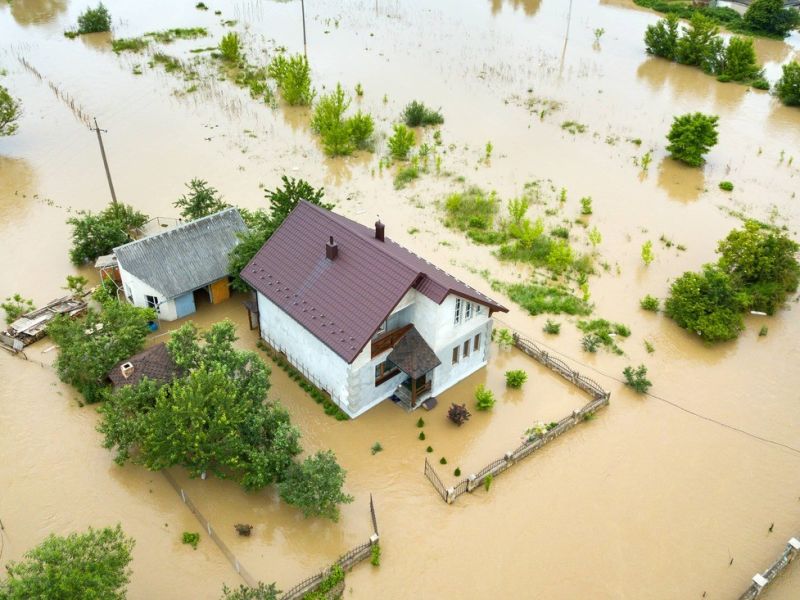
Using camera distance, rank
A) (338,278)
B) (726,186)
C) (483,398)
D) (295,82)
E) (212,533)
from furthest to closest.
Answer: (295,82) < (726,186) < (483,398) < (338,278) < (212,533)

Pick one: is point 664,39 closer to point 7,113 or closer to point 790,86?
point 790,86

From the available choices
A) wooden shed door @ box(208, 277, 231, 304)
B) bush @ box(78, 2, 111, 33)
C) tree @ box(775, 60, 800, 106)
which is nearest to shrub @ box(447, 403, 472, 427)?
wooden shed door @ box(208, 277, 231, 304)

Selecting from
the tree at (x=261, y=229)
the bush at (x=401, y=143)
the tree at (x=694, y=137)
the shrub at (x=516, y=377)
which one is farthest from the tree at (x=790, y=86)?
the tree at (x=261, y=229)

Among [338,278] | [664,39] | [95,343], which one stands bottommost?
[95,343]

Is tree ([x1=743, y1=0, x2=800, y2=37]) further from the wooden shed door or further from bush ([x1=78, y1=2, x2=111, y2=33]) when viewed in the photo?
bush ([x1=78, y1=2, x2=111, y2=33])

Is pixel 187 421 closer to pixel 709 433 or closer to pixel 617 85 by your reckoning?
pixel 709 433

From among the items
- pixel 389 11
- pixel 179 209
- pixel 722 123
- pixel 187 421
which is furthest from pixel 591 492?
pixel 389 11

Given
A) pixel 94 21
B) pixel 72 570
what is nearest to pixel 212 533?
pixel 72 570
